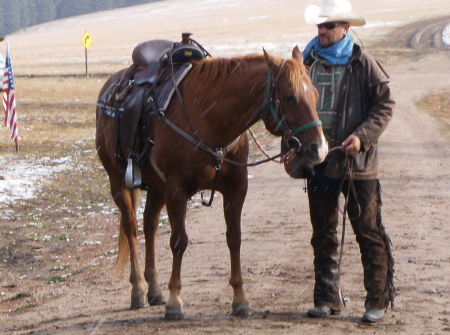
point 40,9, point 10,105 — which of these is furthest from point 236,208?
point 40,9

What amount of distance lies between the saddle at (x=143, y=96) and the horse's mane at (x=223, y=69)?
217 mm

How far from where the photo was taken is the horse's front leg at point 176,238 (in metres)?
6.99

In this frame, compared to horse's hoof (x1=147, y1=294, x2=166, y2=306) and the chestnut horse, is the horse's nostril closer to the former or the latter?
the chestnut horse

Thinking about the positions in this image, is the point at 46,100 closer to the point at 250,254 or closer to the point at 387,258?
the point at 250,254

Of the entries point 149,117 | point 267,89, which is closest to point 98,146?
point 149,117

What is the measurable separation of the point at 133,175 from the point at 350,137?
211 cm

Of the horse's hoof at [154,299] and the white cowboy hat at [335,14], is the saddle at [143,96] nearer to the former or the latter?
the horse's hoof at [154,299]

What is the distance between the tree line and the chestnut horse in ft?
513

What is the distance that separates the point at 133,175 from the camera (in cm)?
771

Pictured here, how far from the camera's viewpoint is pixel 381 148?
18.4m

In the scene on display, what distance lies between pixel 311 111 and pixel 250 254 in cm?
379

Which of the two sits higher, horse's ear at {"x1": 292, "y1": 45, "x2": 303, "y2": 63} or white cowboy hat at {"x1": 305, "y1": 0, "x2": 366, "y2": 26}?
white cowboy hat at {"x1": 305, "y1": 0, "x2": 366, "y2": 26}

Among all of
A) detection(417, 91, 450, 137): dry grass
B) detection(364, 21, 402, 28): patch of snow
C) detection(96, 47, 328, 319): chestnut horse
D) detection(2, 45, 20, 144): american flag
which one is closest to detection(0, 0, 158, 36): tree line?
detection(364, 21, 402, 28): patch of snow

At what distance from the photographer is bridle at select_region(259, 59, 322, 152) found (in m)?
6.06
